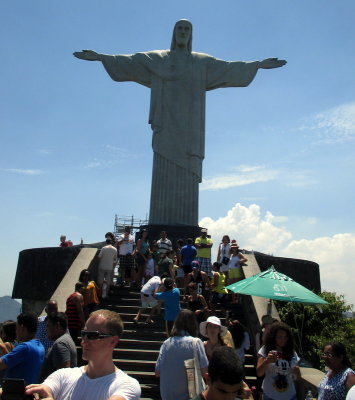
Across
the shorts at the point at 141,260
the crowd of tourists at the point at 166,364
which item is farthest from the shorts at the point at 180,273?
the crowd of tourists at the point at 166,364

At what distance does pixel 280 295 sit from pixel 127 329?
11.2 ft

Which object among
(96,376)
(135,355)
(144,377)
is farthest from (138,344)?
(96,376)

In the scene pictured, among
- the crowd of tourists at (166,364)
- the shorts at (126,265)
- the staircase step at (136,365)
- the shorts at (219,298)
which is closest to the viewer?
the crowd of tourists at (166,364)

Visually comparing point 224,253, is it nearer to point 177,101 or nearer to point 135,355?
point 135,355

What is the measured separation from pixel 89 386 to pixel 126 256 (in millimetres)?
9546

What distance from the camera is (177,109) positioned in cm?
1750

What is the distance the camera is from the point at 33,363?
13.6ft

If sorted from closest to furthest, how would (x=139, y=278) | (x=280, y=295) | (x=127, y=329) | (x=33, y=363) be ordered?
1. (x=33, y=363)
2. (x=280, y=295)
3. (x=127, y=329)
4. (x=139, y=278)

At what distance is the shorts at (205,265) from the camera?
39.5 feet

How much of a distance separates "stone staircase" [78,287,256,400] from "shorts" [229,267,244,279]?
108 cm

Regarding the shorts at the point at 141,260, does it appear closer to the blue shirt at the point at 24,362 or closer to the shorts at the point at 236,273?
the shorts at the point at 236,273

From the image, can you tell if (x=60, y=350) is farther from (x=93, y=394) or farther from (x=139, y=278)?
(x=139, y=278)

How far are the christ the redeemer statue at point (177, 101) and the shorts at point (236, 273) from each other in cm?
569

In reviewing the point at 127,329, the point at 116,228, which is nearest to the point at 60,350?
the point at 127,329
